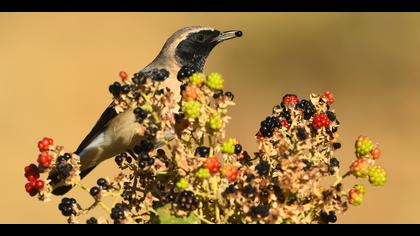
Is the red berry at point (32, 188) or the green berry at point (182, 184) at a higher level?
the red berry at point (32, 188)

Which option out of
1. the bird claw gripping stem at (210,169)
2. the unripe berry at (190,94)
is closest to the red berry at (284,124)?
the bird claw gripping stem at (210,169)

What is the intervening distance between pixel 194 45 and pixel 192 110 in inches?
127

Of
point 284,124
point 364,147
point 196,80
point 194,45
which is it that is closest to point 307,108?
point 284,124

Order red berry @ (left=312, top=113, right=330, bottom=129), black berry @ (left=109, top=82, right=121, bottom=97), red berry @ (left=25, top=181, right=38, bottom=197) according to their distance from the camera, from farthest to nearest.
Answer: red berry @ (left=312, top=113, right=330, bottom=129) → red berry @ (left=25, top=181, right=38, bottom=197) → black berry @ (left=109, top=82, right=121, bottom=97)

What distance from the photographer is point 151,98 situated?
10.8 feet

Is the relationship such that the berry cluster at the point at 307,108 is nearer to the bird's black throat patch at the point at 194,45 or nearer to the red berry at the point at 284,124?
the red berry at the point at 284,124

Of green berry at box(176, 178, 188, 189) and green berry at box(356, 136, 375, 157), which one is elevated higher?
green berry at box(356, 136, 375, 157)

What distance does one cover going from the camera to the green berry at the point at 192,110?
3066 millimetres

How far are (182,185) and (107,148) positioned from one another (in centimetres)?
319

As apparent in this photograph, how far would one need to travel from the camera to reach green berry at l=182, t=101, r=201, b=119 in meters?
3.07

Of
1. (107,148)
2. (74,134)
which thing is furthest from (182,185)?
(74,134)

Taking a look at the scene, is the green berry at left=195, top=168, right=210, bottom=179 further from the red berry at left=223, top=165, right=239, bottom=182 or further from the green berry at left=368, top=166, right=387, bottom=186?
the green berry at left=368, top=166, right=387, bottom=186

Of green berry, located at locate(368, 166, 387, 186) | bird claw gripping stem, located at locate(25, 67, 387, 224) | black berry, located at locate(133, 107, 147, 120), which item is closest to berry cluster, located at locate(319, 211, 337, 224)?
bird claw gripping stem, located at locate(25, 67, 387, 224)

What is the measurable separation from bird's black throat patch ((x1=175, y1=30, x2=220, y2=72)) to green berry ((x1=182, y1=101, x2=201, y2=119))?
3146mm
